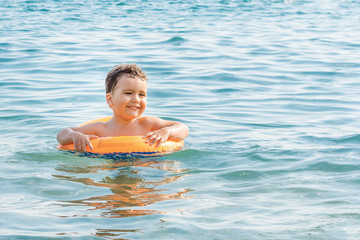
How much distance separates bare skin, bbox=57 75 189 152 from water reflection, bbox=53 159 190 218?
32 cm

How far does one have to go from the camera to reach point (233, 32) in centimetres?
1669

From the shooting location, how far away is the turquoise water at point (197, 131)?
170 inches

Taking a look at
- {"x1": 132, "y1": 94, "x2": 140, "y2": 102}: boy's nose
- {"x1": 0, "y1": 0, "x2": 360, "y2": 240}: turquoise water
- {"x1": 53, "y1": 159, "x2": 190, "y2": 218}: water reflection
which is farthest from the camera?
{"x1": 132, "y1": 94, "x2": 140, "y2": 102}: boy's nose

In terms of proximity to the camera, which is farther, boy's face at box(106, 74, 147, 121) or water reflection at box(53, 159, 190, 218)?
boy's face at box(106, 74, 147, 121)

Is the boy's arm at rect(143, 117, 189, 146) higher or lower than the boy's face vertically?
lower

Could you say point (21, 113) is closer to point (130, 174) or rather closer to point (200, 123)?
point (200, 123)

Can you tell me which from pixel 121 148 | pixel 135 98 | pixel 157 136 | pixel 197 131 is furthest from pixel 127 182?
pixel 197 131

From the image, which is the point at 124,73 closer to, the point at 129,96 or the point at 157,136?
Result: the point at 129,96

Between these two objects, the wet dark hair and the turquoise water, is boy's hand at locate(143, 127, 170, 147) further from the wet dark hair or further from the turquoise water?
the wet dark hair

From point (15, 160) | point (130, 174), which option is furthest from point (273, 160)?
point (15, 160)

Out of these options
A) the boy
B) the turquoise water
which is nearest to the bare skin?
the boy

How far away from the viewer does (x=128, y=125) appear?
645cm

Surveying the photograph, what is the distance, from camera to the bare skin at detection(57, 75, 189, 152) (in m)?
6.16

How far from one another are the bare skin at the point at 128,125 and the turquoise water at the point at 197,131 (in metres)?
0.21
